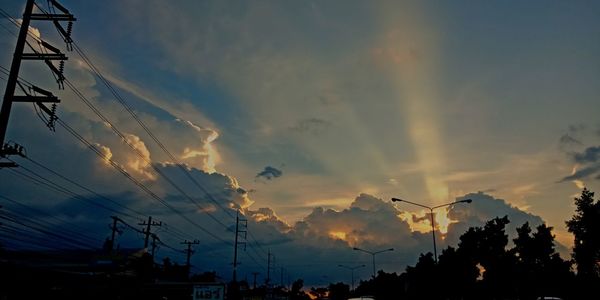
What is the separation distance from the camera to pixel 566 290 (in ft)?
159

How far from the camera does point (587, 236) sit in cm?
4753

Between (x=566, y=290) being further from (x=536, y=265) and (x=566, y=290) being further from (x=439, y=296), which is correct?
(x=439, y=296)

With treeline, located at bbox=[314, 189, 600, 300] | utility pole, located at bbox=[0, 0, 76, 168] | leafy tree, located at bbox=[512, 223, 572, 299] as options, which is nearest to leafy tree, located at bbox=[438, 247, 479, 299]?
treeline, located at bbox=[314, 189, 600, 300]

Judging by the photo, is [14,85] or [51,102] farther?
[51,102]

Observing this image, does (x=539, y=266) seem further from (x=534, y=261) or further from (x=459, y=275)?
(x=459, y=275)

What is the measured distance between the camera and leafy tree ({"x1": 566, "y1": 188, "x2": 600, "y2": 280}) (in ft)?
153

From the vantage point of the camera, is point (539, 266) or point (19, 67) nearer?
point (19, 67)

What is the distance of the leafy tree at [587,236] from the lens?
4671 cm

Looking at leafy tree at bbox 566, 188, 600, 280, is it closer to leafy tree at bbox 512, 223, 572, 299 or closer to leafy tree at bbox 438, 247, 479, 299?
leafy tree at bbox 512, 223, 572, 299

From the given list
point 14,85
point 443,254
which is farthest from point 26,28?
point 443,254

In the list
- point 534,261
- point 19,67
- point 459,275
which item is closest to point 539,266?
point 534,261

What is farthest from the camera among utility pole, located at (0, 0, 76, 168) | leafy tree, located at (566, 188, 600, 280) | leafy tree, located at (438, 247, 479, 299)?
leafy tree, located at (438, 247, 479, 299)

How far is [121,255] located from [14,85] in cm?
6135

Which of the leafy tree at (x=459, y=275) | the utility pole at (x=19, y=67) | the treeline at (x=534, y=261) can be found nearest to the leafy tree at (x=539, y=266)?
the treeline at (x=534, y=261)
